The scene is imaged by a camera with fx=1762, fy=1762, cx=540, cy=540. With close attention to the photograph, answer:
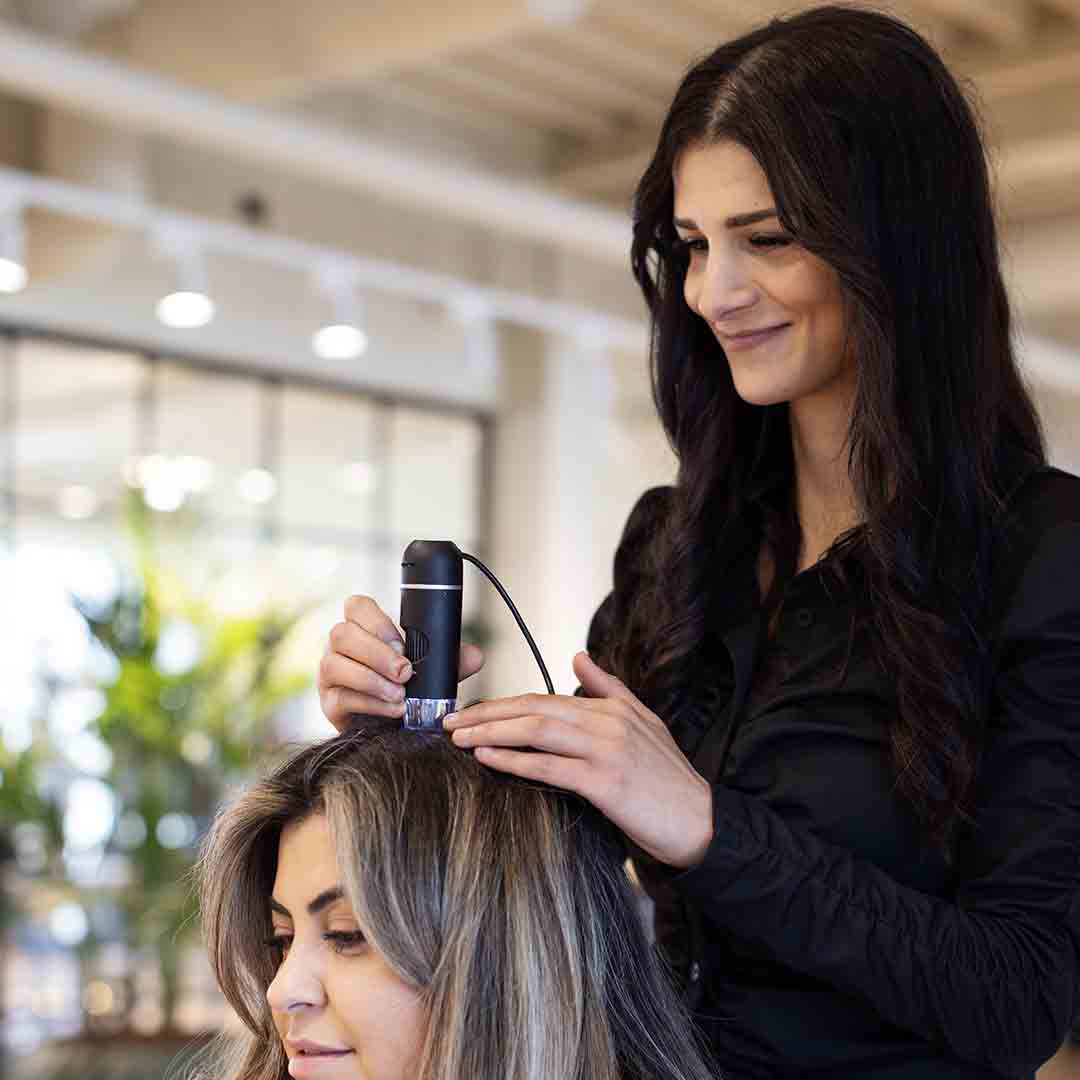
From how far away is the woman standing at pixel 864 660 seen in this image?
3.90 feet

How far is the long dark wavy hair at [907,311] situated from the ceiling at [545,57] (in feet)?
12.2

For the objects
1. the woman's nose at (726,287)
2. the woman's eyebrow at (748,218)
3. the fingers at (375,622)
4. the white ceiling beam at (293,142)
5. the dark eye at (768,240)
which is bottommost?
the fingers at (375,622)

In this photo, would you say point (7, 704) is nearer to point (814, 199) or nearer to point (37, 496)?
point (37, 496)

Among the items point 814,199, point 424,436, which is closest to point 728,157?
point 814,199

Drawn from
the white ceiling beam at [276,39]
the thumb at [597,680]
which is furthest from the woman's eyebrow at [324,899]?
the white ceiling beam at [276,39]

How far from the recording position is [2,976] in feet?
24.7

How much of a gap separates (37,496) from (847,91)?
779 cm

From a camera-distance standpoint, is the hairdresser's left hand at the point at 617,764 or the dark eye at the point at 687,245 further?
the dark eye at the point at 687,245

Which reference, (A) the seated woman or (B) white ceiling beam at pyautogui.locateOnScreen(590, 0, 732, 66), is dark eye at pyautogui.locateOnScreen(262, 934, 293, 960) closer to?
(A) the seated woman

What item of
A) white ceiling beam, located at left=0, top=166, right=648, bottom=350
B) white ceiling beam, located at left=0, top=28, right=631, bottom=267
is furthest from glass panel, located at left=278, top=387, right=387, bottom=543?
white ceiling beam, located at left=0, top=28, right=631, bottom=267

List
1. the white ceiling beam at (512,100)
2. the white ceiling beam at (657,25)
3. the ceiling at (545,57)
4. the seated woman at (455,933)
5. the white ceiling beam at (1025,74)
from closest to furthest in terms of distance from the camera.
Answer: the seated woman at (455,933)
the ceiling at (545,57)
the white ceiling beam at (1025,74)
the white ceiling beam at (657,25)
the white ceiling beam at (512,100)

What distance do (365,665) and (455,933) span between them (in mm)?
215

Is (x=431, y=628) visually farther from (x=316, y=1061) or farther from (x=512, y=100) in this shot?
(x=512, y=100)

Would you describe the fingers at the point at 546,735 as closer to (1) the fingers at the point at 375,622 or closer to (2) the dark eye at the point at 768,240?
(1) the fingers at the point at 375,622
